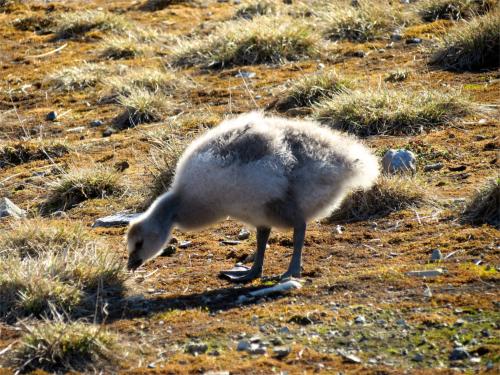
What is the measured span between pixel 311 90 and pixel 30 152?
3.89 metres

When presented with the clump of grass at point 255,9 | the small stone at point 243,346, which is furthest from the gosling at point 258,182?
the clump of grass at point 255,9

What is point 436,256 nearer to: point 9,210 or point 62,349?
point 62,349

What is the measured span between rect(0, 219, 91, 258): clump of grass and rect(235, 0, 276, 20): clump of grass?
33.7ft

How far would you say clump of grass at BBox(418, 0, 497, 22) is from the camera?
15336mm

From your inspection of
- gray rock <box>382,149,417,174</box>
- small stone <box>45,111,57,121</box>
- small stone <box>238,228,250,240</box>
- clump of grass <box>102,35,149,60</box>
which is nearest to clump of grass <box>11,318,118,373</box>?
small stone <box>238,228,250,240</box>

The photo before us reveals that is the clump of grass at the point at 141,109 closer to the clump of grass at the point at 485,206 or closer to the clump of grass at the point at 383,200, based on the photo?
the clump of grass at the point at 383,200

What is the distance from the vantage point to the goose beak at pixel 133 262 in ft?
25.4

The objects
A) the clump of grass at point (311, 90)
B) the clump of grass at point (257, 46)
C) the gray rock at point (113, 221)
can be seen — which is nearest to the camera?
the gray rock at point (113, 221)

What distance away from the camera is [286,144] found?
7.51 meters

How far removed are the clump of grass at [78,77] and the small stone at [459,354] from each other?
33.9 feet

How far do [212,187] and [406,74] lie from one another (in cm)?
653

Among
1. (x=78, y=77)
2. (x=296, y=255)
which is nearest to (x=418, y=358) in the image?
(x=296, y=255)

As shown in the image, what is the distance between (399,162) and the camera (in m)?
9.86

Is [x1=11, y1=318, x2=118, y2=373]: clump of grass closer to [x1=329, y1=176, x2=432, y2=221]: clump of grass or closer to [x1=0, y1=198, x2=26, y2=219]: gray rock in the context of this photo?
[x1=329, y1=176, x2=432, y2=221]: clump of grass
